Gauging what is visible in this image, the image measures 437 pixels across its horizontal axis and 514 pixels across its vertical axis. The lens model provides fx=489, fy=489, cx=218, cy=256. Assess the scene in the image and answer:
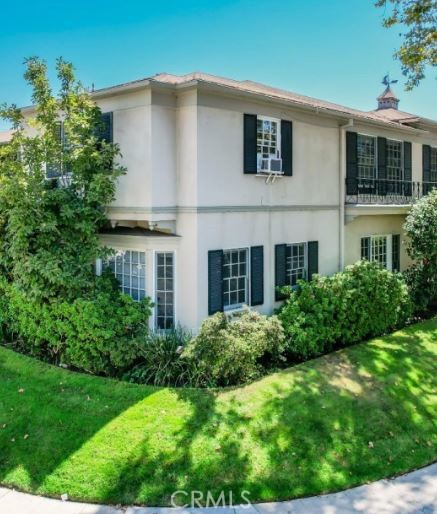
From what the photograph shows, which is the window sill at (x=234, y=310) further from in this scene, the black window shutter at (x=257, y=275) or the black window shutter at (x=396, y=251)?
the black window shutter at (x=396, y=251)

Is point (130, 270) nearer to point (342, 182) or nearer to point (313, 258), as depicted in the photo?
point (313, 258)

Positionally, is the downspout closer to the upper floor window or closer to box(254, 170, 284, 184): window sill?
the upper floor window

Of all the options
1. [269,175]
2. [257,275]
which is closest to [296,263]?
[257,275]

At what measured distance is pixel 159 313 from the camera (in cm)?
1259

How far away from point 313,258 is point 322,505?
8.99 meters

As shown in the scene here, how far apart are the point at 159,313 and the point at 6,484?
5.67 meters

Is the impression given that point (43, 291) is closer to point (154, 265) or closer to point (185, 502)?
point (154, 265)

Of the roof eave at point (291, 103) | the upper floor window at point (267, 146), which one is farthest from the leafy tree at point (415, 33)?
the upper floor window at point (267, 146)

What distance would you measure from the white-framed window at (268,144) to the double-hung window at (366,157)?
4834 millimetres

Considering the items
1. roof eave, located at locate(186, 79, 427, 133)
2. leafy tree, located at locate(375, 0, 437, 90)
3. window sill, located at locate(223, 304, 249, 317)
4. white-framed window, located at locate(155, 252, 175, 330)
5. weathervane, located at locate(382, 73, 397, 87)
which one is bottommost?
window sill, located at locate(223, 304, 249, 317)

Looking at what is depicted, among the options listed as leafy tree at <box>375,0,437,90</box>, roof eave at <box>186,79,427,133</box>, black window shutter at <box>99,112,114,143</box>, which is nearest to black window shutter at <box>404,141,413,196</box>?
roof eave at <box>186,79,427,133</box>

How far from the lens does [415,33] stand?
14406 mm

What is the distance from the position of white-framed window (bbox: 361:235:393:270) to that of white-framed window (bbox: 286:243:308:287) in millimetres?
3722

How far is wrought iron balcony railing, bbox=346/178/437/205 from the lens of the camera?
1675cm
